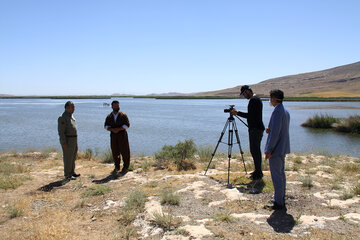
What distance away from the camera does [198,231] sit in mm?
3338

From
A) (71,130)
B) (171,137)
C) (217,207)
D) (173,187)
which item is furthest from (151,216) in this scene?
(171,137)

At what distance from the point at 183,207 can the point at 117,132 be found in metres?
3.17

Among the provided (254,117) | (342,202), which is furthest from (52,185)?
(342,202)

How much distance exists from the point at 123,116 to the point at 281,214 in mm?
4268

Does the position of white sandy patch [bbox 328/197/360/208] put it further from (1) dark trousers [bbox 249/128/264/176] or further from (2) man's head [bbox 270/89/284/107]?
(2) man's head [bbox 270/89/284/107]

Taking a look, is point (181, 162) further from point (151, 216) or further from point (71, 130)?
point (151, 216)

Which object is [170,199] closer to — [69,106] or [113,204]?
[113,204]

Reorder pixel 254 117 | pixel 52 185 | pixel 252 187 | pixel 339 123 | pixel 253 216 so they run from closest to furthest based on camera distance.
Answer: pixel 253 216, pixel 252 187, pixel 254 117, pixel 52 185, pixel 339 123

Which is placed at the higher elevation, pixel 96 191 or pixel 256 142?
pixel 256 142

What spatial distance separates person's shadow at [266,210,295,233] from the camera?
3356mm

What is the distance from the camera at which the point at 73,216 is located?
4.06 meters

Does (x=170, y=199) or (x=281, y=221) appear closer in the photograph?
(x=281, y=221)

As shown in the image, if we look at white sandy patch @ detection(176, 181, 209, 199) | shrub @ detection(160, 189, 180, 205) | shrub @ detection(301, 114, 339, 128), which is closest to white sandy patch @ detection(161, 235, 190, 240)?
shrub @ detection(160, 189, 180, 205)

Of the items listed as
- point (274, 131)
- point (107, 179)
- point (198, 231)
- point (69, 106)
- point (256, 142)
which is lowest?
point (107, 179)
